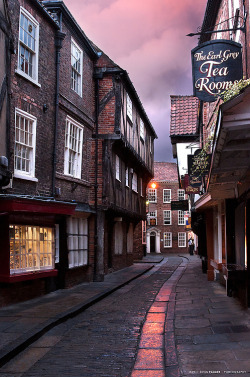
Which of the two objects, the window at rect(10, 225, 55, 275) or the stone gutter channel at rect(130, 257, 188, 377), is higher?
the window at rect(10, 225, 55, 275)

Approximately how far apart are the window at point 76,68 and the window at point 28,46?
9.63ft

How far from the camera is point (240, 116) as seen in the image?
542 centimetres

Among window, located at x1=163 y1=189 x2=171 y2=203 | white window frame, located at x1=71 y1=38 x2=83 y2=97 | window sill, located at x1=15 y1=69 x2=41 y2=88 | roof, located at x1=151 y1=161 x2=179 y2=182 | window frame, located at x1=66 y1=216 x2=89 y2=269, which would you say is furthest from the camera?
roof, located at x1=151 y1=161 x2=179 y2=182

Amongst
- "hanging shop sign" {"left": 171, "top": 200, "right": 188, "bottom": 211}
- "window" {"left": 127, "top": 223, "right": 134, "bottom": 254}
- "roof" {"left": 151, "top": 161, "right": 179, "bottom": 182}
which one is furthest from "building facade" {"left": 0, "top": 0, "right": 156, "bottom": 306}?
"roof" {"left": 151, "top": 161, "right": 179, "bottom": 182}

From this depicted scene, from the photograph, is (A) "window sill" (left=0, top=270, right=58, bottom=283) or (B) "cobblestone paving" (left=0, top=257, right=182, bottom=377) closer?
(B) "cobblestone paving" (left=0, top=257, right=182, bottom=377)

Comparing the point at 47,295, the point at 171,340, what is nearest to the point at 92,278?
the point at 47,295

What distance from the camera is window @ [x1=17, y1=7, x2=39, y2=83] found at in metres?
11.2

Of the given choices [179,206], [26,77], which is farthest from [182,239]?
[26,77]

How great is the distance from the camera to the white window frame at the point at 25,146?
10.9m

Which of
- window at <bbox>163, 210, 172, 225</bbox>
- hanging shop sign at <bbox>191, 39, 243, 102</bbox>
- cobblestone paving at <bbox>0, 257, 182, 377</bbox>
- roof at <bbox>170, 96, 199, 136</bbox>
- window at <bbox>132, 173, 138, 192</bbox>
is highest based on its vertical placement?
roof at <bbox>170, 96, 199, 136</bbox>

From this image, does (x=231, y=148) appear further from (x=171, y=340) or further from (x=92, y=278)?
(x=92, y=278)

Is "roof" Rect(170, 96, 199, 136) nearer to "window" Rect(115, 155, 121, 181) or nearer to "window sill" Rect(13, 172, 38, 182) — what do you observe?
"window" Rect(115, 155, 121, 181)

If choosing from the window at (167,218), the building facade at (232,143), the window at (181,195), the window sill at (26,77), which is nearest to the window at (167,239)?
the window at (167,218)

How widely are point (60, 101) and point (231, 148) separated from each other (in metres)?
7.88
